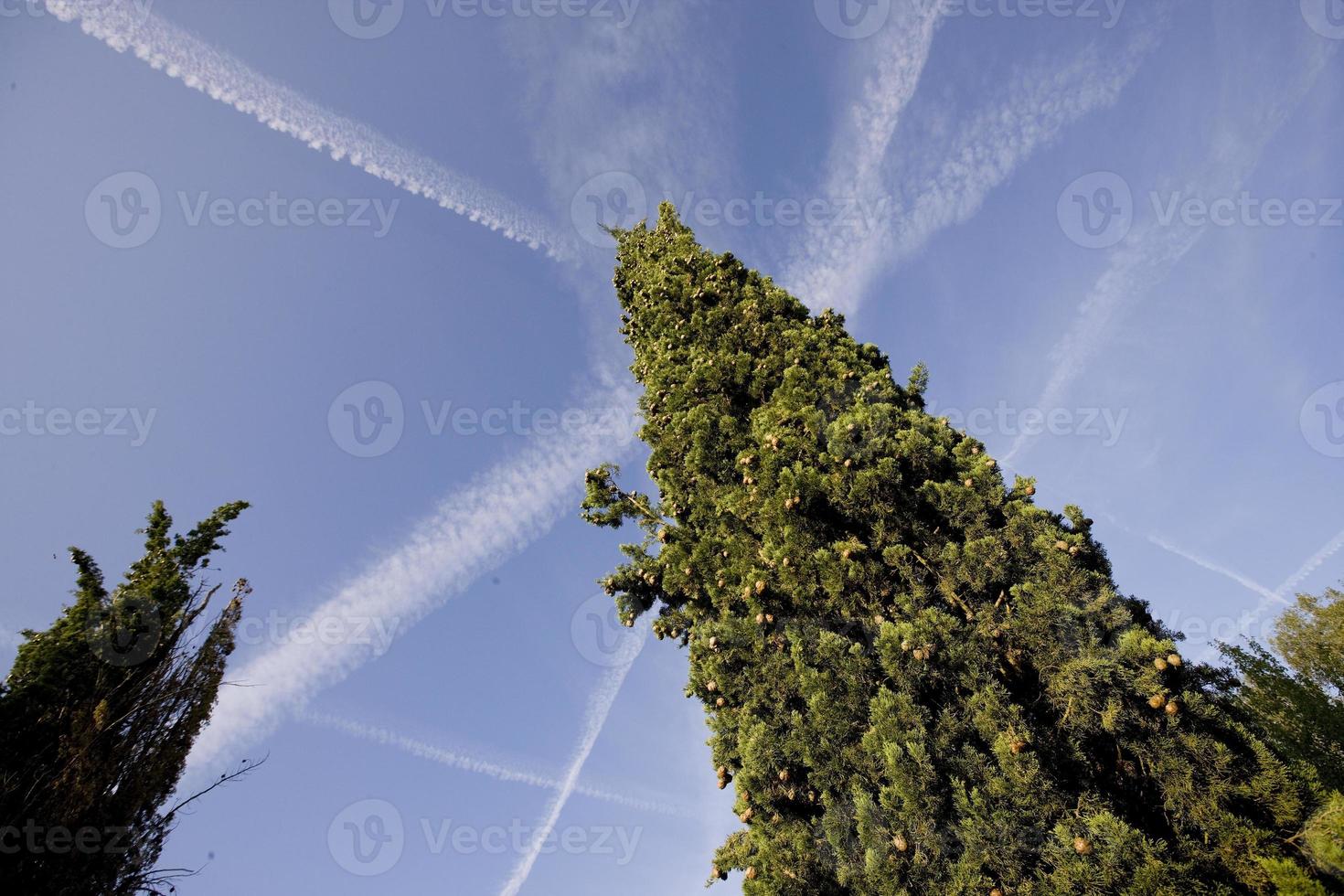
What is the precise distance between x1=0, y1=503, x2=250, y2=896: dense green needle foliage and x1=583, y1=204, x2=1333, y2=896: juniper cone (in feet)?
17.0

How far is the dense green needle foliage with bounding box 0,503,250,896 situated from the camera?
4.50 metres

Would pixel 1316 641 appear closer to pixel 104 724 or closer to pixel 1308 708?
pixel 1308 708

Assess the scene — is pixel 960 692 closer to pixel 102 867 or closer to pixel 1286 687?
pixel 102 867

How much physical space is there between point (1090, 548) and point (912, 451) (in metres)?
1.88

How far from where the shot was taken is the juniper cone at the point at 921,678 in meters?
4.07

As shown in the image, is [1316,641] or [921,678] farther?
[1316,641]

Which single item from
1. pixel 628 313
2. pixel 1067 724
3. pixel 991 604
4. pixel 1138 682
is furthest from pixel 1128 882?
→ pixel 628 313

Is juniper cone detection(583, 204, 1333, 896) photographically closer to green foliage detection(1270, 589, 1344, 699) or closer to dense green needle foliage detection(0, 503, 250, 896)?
dense green needle foliage detection(0, 503, 250, 896)

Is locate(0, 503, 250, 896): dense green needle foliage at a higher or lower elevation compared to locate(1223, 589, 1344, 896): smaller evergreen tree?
lower

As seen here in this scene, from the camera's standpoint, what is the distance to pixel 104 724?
17.1 ft

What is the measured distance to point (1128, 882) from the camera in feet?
12.6

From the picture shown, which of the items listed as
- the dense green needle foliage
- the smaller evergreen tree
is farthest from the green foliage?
the dense green needle foliage

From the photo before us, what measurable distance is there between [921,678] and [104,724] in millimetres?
A: 7832

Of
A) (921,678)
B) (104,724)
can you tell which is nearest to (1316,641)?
(921,678)
